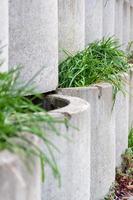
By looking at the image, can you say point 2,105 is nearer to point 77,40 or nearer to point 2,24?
point 2,24

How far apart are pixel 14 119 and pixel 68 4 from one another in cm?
336

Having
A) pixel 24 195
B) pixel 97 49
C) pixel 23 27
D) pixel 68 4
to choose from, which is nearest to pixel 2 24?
pixel 23 27

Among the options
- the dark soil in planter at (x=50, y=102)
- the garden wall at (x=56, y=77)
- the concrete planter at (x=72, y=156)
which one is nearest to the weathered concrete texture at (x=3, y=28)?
the garden wall at (x=56, y=77)

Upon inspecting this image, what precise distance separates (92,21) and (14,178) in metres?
4.97

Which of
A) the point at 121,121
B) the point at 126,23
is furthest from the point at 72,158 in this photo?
the point at 126,23

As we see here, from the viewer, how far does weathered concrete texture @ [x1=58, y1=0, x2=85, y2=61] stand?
231 inches

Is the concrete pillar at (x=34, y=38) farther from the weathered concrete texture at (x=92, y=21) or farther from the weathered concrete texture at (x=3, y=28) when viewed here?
the weathered concrete texture at (x=92, y=21)

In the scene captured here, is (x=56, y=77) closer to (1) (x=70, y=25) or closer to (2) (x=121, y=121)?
(1) (x=70, y=25)

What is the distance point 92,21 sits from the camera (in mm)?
7137

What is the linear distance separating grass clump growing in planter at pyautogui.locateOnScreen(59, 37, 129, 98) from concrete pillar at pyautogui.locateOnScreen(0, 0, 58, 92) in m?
0.60

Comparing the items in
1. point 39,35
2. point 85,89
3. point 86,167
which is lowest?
point 86,167

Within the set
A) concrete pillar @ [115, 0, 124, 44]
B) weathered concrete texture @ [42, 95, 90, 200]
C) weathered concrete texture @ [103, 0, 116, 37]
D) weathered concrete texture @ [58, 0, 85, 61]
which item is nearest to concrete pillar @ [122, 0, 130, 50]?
concrete pillar @ [115, 0, 124, 44]

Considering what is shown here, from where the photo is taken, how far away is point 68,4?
589cm

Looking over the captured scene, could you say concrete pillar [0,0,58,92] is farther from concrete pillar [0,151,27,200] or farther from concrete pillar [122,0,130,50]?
concrete pillar [122,0,130,50]
